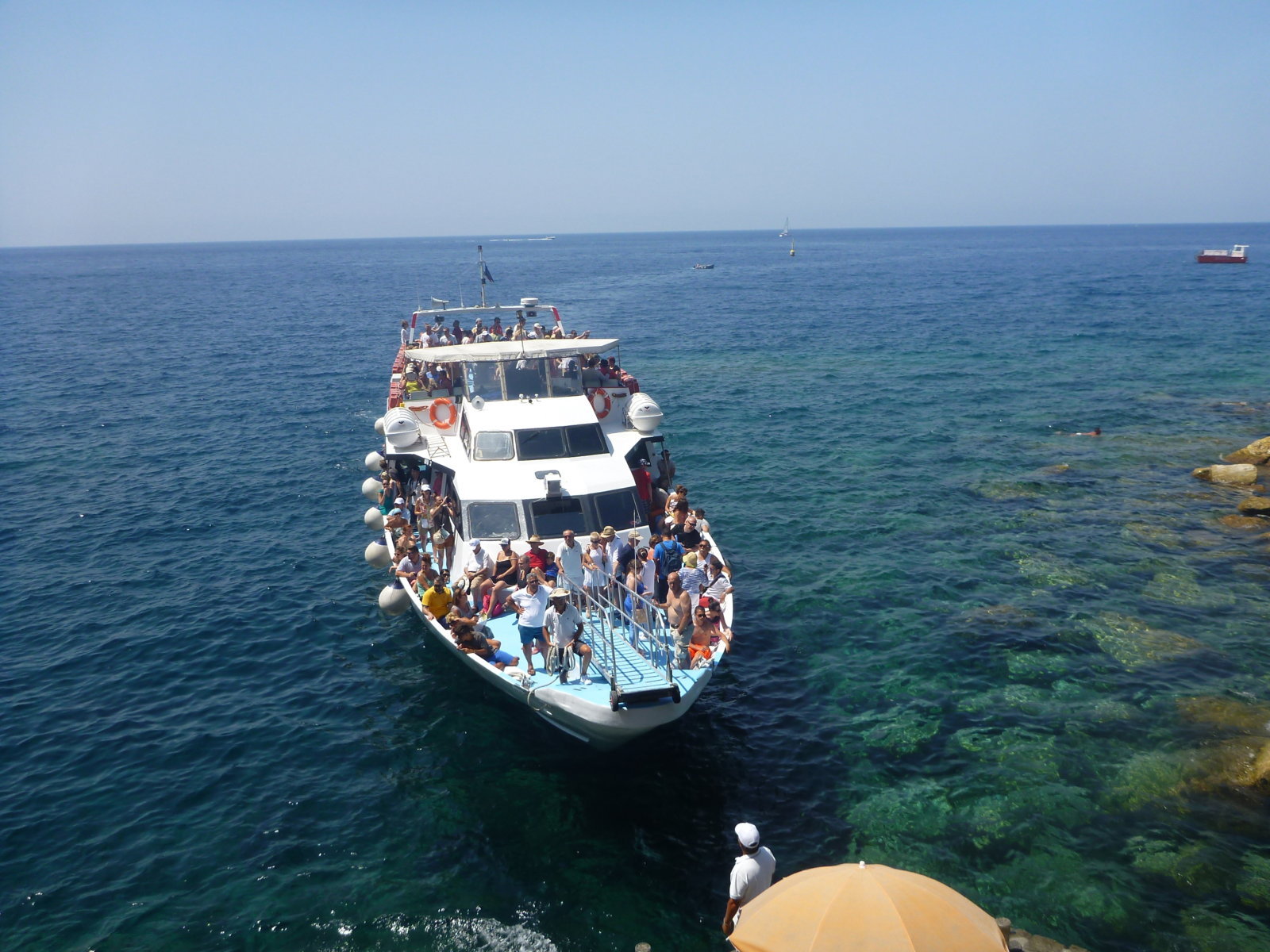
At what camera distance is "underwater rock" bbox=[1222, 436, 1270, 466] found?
2778cm

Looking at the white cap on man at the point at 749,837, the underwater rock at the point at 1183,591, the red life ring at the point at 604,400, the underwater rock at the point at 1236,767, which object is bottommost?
the underwater rock at the point at 1236,767

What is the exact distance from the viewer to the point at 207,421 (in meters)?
38.7

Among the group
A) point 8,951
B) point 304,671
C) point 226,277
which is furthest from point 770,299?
point 226,277

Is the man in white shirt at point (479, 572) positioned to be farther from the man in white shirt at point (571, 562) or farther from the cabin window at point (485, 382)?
the cabin window at point (485, 382)

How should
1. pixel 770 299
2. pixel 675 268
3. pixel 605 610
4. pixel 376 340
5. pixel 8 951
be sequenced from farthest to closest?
pixel 675 268 → pixel 770 299 → pixel 376 340 → pixel 605 610 → pixel 8 951

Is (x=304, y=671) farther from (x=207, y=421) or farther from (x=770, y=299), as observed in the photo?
(x=770, y=299)

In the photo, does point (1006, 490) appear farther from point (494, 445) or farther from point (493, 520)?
point (493, 520)

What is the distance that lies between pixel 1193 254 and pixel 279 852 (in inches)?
7081

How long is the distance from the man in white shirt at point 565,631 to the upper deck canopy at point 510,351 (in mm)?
7521

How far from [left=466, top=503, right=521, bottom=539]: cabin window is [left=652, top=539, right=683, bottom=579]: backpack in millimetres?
2927

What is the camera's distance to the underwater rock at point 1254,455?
2778 cm

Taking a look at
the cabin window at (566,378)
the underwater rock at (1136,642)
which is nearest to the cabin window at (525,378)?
the cabin window at (566,378)

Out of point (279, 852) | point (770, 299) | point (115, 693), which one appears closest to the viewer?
point (279, 852)

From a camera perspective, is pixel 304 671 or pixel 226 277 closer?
pixel 304 671
